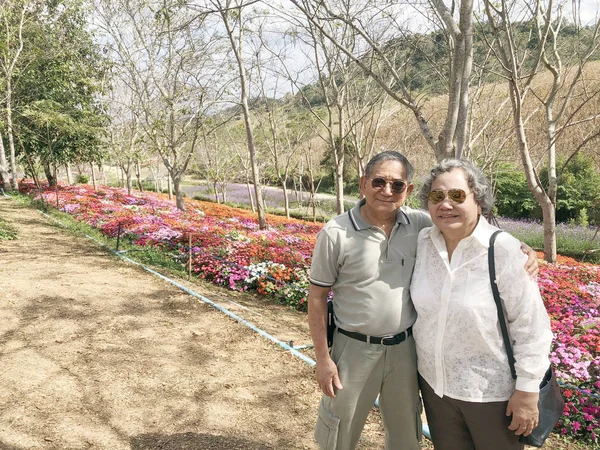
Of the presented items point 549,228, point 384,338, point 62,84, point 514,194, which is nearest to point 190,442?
point 384,338

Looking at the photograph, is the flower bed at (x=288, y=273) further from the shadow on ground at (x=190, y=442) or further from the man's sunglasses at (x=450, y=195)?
Result: the shadow on ground at (x=190, y=442)

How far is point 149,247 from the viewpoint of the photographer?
9594mm

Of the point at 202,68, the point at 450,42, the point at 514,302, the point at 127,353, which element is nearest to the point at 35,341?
the point at 127,353

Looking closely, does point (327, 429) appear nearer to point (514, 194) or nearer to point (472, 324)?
point (472, 324)

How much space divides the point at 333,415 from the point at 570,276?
7.66 m

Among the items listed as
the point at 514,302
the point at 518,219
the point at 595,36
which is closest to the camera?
the point at 514,302

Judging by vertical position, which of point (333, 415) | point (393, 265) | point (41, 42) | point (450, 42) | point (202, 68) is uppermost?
point (41, 42)

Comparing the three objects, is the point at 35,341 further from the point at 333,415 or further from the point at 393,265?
the point at 393,265

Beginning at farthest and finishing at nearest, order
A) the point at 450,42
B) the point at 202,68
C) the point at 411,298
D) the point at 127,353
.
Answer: the point at 202,68
the point at 450,42
the point at 127,353
the point at 411,298

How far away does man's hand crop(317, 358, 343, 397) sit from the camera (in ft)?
6.63

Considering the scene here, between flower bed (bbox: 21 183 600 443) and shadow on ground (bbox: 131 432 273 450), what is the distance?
258cm

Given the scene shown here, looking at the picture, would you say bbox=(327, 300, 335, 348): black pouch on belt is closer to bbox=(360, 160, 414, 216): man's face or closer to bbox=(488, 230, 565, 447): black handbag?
bbox=(360, 160, 414, 216): man's face

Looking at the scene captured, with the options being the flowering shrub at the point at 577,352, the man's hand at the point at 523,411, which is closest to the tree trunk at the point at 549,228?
the flowering shrub at the point at 577,352

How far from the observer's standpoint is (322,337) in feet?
6.68
